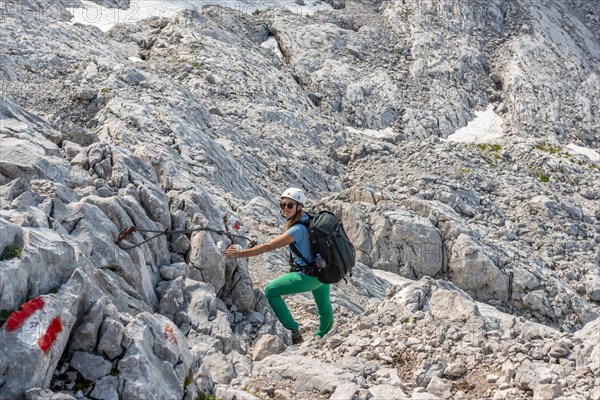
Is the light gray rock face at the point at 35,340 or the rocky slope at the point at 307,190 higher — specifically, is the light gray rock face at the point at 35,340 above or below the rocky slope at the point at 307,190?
above

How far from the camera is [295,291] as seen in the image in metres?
11.8

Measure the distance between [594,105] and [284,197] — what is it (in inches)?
1825

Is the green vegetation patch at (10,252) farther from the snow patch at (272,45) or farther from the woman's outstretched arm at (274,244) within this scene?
the snow patch at (272,45)

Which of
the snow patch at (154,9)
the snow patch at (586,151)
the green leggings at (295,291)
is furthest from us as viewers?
the snow patch at (586,151)

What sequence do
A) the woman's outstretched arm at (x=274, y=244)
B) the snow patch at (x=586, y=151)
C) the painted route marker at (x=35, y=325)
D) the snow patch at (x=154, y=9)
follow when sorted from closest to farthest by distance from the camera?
the painted route marker at (x=35, y=325), the woman's outstretched arm at (x=274, y=244), the snow patch at (x=154, y=9), the snow patch at (x=586, y=151)

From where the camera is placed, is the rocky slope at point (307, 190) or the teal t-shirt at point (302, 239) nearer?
the rocky slope at point (307, 190)

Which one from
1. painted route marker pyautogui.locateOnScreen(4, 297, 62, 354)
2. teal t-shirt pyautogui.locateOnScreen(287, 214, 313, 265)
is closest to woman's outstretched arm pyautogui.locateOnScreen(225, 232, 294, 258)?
teal t-shirt pyautogui.locateOnScreen(287, 214, 313, 265)

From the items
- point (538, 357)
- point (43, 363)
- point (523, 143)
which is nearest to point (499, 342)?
point (538, 357)

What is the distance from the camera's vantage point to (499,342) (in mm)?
10930

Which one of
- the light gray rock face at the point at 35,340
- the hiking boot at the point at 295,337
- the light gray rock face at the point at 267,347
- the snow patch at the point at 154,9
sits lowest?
the snow patch at the point at 154,9

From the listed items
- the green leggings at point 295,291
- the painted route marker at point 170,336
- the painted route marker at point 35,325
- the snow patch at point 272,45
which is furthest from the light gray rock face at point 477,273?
the snow patch at point 272,45

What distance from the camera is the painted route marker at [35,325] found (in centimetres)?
739

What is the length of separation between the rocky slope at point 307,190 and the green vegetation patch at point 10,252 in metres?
0.03

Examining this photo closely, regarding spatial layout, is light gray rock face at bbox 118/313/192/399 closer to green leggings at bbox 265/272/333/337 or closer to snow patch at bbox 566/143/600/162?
green leggings at bbox 265/272/333/337
